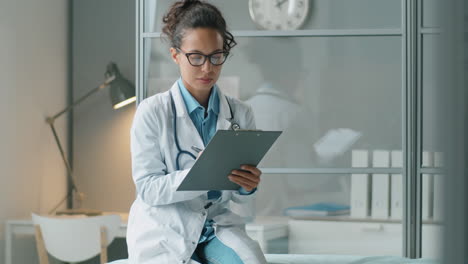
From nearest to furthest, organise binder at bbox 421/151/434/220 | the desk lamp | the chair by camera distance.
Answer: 1. binder at bbox 421/151/434/220
2. the chair
3. the desk lamp

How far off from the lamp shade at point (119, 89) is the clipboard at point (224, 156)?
11.2ft

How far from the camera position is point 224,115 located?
181 centimetres

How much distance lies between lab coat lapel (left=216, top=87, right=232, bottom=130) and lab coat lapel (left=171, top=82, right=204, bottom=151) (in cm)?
7

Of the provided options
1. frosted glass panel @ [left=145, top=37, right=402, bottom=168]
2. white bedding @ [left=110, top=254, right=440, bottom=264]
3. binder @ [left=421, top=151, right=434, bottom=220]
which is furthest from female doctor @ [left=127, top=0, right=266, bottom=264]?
binder @ [left=421, top=151, right=434, bottom=220]

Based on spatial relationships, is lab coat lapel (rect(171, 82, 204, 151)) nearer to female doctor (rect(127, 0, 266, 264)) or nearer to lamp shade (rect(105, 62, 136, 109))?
female doctor (rect(127, 0, 266, 264))

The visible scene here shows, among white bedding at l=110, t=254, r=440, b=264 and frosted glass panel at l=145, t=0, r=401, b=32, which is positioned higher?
frosted glass panel at l=145, t=0, r=401, b=32

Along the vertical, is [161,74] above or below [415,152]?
above

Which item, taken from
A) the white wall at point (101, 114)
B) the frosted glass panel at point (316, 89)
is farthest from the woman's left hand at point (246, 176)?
the white wall at point (101, 114)

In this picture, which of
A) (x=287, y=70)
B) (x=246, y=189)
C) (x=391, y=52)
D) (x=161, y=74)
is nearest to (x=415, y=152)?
(x=391, y=52)

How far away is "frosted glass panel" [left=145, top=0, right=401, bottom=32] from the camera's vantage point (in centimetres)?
298

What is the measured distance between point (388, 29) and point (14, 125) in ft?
8.95

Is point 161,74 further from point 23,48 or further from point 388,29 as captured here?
point 23,48

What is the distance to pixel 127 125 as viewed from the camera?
526 centimetres

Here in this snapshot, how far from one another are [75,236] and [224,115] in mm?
2307
